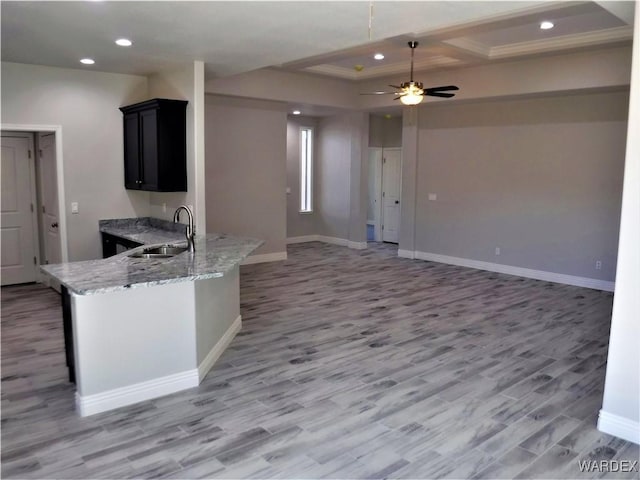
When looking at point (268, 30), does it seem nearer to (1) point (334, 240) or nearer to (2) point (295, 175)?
(2) point (295, 175)

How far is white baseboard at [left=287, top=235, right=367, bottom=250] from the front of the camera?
10578mm

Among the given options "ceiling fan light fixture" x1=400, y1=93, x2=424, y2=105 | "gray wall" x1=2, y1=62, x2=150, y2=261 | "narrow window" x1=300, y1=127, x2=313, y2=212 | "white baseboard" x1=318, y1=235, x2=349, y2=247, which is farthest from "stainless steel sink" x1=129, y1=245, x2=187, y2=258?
"narrow window" x1=300, y1=127, x2=313, y2=212

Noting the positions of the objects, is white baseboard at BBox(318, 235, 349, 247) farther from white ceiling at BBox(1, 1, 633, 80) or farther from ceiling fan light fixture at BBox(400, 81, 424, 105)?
white ceiling at BBox(1, 1, 633, 80)

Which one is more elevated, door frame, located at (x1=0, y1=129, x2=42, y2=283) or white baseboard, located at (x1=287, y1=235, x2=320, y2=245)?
door frame, located at (x1=0, y1=129, x2=42, y2=283)

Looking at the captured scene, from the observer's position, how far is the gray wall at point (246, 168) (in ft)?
27.1

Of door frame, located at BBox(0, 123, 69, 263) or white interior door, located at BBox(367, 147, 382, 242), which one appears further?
white interior door, located at BBox(367, 147, 382, 242)

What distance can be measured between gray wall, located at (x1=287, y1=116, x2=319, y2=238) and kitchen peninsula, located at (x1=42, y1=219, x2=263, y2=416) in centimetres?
697

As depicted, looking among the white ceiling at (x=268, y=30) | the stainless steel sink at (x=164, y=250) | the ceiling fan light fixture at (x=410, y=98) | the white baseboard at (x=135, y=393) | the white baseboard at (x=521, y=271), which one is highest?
the white ceiling at (x=268, y=30)

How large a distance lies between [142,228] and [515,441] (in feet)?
16.8

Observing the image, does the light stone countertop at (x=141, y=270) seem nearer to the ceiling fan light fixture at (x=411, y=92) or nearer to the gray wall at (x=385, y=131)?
the ceiling fan light fixture at (x=411, y=92)

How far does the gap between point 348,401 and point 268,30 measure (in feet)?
9.96

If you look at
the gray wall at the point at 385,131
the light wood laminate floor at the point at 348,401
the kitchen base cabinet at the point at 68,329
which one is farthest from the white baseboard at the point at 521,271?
the kitchen base cabinet at the point at 68,329

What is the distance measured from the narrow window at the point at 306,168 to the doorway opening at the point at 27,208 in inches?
218

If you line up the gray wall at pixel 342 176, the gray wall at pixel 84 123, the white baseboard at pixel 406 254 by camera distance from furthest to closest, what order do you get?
the gray wall at pixel 342 176
the white baseboard at pixel 406 254
the gray wall at pixel 84 123
